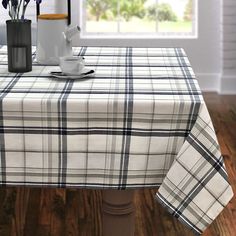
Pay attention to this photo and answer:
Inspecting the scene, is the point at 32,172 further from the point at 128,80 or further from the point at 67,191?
the point at 67,191

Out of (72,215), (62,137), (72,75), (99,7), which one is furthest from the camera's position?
(99,7)

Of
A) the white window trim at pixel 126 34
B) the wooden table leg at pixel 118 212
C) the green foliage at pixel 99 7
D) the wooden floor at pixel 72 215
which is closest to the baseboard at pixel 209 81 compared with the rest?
the white window trim at pixel 126 34

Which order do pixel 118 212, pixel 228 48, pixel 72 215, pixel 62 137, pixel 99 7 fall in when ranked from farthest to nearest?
1. pixel 99 7
2. pixel 228 48
3. pixel 72 215
4. pixel 118 212
5. pixel 62 137

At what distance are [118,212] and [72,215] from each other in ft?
2.86

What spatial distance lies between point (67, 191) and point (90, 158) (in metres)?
1.27

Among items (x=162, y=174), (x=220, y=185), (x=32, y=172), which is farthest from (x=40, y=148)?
(x=220, y=185)

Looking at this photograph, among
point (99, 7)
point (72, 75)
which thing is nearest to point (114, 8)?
point (99, 7)

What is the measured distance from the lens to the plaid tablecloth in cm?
169

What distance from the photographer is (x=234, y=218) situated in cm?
265

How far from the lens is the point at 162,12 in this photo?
482 centimetres

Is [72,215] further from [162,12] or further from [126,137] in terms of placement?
[162,12]

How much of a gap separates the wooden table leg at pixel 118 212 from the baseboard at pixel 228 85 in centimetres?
299

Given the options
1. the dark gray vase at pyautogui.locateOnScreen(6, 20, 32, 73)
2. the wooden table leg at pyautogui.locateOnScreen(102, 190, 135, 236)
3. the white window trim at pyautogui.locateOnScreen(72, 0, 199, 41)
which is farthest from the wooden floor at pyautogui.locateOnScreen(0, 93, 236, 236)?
the white window trim at pyautogui.locateOnScreen(72, 0, 199, 41)

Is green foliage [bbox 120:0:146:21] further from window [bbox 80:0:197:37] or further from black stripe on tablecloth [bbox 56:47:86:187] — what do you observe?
black stripe on tablecloth [bbox 56:47:86:187]
